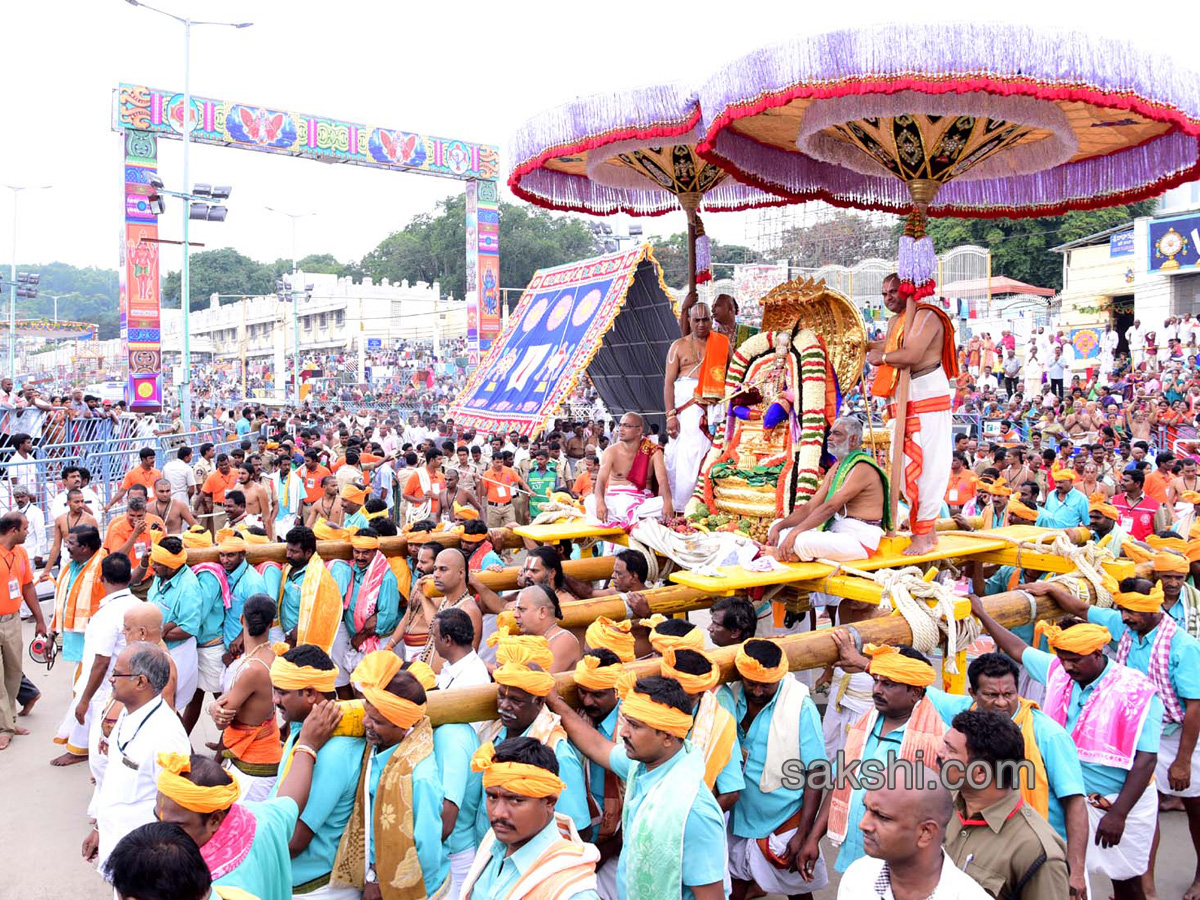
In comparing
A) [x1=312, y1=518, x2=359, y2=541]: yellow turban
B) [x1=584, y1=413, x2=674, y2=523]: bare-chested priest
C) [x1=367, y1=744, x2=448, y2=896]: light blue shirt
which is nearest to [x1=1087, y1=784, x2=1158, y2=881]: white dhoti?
[x1=367, y1=744, x2=448, y2=896]: light blue shirt

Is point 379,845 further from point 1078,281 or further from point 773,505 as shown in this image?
point 1078,281

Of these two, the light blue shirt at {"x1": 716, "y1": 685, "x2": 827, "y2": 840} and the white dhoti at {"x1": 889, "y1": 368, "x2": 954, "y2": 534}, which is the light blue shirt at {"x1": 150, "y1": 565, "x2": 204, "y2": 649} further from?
the white dhoti at {"x1": 889, "y1": 368, "x2": 954, "y2": 534}

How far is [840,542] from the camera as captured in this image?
212 inches

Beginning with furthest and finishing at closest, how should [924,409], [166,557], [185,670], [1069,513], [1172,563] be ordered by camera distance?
[1069,513]
[185,670]
[166,557]
[924,409]
[1172,563]

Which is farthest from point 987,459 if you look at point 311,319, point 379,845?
→ point 311,319

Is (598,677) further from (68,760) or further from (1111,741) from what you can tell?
(68,760)

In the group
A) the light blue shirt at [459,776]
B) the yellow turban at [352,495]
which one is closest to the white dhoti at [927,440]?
the light blue shirt at [459,776]

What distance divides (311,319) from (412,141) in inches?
1336

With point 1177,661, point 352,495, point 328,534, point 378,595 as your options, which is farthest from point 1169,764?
point 352,495

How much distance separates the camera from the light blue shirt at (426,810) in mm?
3256

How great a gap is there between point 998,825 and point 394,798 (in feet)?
6.35

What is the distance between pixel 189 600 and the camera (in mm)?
5844

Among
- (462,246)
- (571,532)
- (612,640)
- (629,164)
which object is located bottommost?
(612,640)

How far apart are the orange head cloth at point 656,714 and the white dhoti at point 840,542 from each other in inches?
93.9
